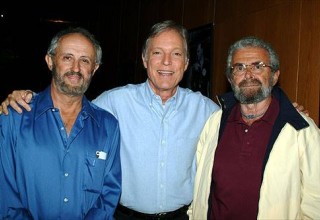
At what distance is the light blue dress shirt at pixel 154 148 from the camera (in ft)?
7.43

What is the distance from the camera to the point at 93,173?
1.98 metres

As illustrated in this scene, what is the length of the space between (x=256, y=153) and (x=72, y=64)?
1379 millimetres

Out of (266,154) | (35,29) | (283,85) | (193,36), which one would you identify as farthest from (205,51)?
(35,29)

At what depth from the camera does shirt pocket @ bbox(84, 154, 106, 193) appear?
1959 millimetres

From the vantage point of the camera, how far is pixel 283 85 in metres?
3.29

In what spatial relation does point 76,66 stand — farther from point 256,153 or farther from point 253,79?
point 256,153

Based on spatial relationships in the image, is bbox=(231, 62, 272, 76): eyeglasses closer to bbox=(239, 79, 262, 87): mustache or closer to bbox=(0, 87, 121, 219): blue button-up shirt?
bbox=(239, 79, 262, 87): mustache

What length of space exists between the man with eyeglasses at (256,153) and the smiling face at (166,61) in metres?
0.39

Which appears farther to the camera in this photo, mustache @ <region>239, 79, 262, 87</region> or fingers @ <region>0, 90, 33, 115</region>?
mustache @ <region>239, 79, 262, 87</region>

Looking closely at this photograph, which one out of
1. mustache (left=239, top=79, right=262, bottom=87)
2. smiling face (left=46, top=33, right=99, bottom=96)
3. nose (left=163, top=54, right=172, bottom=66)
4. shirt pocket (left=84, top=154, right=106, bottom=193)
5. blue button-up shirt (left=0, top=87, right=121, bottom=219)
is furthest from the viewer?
nose (left=163, top=54, right=172, bottom=66)

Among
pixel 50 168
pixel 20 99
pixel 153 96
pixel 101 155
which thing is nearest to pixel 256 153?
pixel 153 96

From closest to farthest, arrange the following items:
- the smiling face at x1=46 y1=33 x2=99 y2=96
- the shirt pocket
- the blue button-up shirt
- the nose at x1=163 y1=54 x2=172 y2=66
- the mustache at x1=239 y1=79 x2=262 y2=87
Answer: the blue button-up shirt
the shirt pocket
the smiling face at x1=46 y1=33 x2=99 y2=96
the mustache at x1=239 y1=79 x2=262 y2=87
the nose at x1=163 y1=54 x2=172 y2=66

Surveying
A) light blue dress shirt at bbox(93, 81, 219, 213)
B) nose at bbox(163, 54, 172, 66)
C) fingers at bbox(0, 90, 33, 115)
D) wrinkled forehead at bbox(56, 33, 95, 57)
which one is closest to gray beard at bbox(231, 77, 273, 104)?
light blue dress shirt at bbox(93, 81, 219, 213)

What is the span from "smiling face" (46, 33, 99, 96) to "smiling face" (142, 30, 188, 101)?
512 mm
